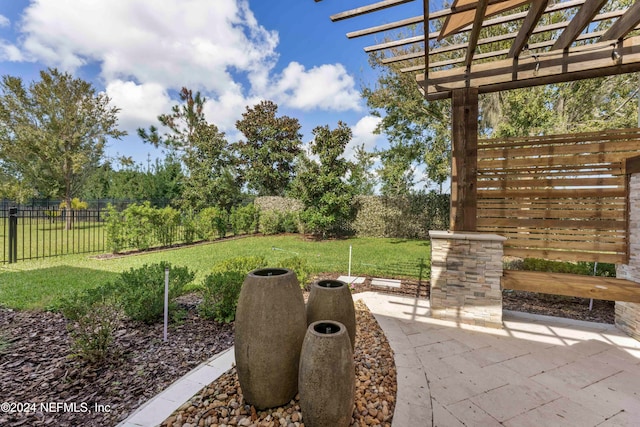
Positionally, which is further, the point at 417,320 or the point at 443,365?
the point at 417,320

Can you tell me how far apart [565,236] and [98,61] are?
1978 centimetres

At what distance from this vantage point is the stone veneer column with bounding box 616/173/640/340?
325cm

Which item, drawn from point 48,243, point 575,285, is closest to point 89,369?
point 575,285

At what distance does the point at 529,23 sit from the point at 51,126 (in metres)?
18.1

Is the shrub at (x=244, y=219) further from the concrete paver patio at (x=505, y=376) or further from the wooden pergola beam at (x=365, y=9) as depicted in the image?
the wooden pergola beam at (x=365, y=9)

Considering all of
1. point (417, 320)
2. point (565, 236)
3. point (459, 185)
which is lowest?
point (417, 320)

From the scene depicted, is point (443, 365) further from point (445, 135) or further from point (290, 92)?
point (290, 92)

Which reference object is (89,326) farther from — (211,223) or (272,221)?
(272,221)

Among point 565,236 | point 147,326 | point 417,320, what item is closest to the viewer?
point 147,326

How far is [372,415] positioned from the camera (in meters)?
1.87

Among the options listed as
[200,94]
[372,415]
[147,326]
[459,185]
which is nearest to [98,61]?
[200,94]

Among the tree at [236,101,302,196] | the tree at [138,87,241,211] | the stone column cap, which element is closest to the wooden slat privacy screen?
the stone column cap

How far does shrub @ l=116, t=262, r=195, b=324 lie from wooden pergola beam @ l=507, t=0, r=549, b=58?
4.69 m

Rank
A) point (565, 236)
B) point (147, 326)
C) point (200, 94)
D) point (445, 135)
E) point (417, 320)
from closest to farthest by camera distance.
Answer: point (147, 326)
point (417, 320)
point (565, 236)
point (445, 135)
point (200, 94)
